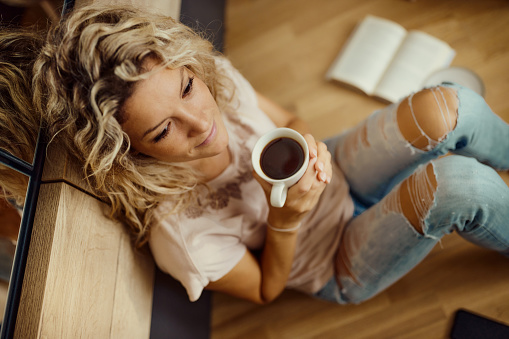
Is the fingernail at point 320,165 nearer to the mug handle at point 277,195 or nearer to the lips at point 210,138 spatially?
the mug handle at point 277,195

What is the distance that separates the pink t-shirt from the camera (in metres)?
0.99

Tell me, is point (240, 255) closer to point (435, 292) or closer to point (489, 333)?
point (435, 292)

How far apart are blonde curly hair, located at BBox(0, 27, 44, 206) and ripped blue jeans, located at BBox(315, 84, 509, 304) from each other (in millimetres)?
875

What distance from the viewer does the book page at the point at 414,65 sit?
5.33 feet

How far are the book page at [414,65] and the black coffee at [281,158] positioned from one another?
930 mm

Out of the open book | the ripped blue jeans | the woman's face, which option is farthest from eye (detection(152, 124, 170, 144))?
the open book

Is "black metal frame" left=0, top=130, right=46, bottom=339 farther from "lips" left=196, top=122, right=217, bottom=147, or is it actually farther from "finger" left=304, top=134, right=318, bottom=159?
"finger" left=304, top=134, right=318, bottom=159

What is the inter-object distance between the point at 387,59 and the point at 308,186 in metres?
1.08

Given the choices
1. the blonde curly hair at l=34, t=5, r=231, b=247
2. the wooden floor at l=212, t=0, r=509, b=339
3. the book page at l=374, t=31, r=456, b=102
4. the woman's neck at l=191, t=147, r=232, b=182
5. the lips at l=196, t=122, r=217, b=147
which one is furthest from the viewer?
the book page at l=374, t=31, r=456, b=102

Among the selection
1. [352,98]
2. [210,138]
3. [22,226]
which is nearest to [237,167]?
[210,138]

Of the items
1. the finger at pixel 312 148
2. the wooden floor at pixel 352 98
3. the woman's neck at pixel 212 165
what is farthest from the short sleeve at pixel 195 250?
the wooden floor at pixel 352 98

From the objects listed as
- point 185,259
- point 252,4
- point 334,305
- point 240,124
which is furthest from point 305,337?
point 252,4

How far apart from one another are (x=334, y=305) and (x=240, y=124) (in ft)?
2.60

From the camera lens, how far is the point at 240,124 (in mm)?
1152
